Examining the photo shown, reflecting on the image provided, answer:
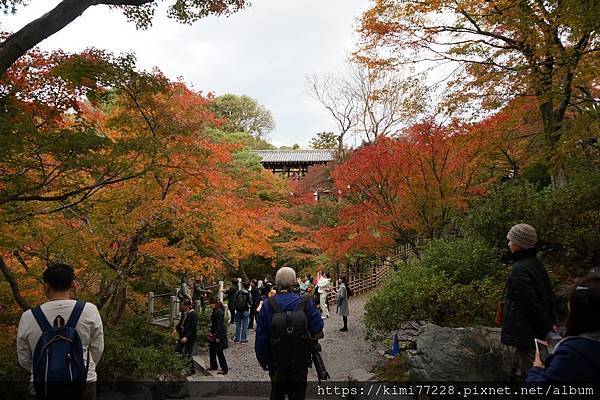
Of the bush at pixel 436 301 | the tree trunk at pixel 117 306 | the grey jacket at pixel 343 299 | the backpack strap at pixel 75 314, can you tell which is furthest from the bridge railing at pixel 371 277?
the backpack strap at pixel 75 314

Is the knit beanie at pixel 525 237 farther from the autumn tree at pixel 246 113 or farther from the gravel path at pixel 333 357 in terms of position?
the autumn tree at pixel 246 113

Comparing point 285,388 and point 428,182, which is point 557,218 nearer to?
point 428,182

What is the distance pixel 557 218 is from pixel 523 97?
2.40 metres

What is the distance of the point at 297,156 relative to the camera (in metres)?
32.6

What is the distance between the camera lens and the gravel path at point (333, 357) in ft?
25.2

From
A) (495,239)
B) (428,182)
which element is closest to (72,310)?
(495,239)

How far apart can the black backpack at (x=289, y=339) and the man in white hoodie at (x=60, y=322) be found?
1260 mm

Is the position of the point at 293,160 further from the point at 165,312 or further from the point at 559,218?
the point at 559,218

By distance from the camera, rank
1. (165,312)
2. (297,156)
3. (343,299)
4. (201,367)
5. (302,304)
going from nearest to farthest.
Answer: (302,304)
(201,367)
(343,299)
(165,312)
(297,156)

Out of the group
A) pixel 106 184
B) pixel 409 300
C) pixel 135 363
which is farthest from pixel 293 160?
pixel 135 363

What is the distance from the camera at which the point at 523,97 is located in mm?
7559

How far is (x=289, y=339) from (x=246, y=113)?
3599 cm

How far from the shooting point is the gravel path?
303 inches

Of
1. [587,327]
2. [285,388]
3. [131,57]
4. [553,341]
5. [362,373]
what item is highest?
[131,57]
